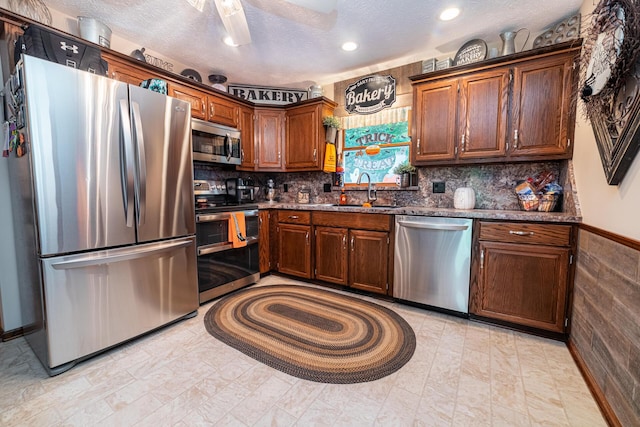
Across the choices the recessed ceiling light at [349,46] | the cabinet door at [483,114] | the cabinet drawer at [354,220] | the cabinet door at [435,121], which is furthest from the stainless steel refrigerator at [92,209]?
the cabinet door at [483,114]

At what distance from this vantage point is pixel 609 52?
1.37m

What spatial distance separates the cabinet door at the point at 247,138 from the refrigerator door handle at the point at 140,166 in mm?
1498

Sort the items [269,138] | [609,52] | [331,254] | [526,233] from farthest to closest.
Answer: [269,138], [331,254], [526,233], [609,52]

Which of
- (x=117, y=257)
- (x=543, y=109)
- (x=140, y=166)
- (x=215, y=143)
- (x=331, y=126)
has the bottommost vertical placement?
(x=117, y=257)

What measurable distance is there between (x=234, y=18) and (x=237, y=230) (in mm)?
1832

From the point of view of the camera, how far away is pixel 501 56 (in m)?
2.36

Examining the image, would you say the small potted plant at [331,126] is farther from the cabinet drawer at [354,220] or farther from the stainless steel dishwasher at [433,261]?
the stainless steel dishwasher at [433,261]

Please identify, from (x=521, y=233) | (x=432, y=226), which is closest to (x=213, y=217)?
(x=432, y=226)

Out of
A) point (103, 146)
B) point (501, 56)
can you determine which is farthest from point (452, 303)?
point (103, 146)

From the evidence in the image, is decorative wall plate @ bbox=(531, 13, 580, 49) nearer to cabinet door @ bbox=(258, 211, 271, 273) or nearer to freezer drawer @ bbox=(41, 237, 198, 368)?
cabinet door @ bbox=(258, 211, 271, 273)

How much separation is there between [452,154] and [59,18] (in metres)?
3.67

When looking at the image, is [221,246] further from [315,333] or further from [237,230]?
[315,333]

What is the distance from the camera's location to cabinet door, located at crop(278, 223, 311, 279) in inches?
127

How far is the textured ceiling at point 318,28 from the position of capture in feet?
7.16
